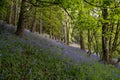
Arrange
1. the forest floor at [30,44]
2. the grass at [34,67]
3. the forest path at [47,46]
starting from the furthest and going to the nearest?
1. the forest path at [47,46]
2. the forest floor at [30,44]
3. the grass at [34,67]

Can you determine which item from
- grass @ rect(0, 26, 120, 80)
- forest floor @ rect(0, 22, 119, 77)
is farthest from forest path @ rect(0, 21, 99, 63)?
grass @ rect(0, 26, 120, 80)

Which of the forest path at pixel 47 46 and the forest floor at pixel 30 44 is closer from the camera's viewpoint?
the forest floor at pixel 30 44

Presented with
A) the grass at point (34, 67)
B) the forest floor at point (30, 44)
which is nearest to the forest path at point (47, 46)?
the forest floor at point (30, 44)

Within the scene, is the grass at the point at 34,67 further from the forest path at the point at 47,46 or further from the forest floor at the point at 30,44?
the forest path at the point at 47,46

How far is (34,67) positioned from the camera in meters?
8.65

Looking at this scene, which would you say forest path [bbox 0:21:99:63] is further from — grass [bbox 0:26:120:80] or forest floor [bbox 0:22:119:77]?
grass [bbox 0:26:120:80]

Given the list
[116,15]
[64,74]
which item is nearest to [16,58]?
[64,74]

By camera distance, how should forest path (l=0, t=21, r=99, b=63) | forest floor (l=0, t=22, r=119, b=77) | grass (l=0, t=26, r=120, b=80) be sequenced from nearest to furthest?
grass (l=0, t=26, r=120, b=80), forest floor (l=0, t=22, r=119, b=77), forest path (l=0, t=21, r=99, b=63)

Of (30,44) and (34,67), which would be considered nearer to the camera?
(34,67)

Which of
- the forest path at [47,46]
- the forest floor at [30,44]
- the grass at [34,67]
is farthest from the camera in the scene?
the forest path at [47,46]

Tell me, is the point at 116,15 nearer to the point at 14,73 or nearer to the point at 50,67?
the point at 50,67

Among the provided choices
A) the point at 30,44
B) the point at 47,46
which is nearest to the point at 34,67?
the point at 30,44

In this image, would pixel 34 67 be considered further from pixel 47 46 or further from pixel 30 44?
pixel 47 46

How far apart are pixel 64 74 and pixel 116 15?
4.52 meters
